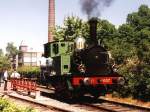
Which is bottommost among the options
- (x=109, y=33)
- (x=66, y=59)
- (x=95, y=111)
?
(x=95, y=111)

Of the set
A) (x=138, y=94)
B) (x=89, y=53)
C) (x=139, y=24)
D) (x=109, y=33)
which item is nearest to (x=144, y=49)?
(x=138, y=94)

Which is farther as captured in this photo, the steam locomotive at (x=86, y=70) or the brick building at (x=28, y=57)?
the brick building at (x=28, y=57)

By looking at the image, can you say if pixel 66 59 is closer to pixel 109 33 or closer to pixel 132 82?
pixel 132 82

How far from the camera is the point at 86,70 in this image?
59.5 ft

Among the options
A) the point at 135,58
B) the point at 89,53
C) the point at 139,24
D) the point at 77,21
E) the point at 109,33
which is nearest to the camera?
the point at 89,53

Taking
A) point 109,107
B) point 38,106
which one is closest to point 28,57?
point 38,106

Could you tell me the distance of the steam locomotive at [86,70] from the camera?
1777cm

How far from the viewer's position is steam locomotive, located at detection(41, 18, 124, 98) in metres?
17.8

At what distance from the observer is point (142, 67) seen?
19.5 meters

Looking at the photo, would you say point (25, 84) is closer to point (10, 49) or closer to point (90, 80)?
point (90, 80)

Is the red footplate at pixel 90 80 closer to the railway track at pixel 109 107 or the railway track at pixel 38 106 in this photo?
the railway track at pixel 109 107

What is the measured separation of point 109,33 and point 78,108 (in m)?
28.3

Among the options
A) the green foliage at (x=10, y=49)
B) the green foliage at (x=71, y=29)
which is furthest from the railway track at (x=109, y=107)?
the green foliage at (x=10, y=49)

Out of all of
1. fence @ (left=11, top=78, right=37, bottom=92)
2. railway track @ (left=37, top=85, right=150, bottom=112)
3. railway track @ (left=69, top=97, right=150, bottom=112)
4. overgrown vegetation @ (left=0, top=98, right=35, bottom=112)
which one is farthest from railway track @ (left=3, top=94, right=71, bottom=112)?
overgrown vegetation @ (left=0, top=98, right=35, bottom=112)
